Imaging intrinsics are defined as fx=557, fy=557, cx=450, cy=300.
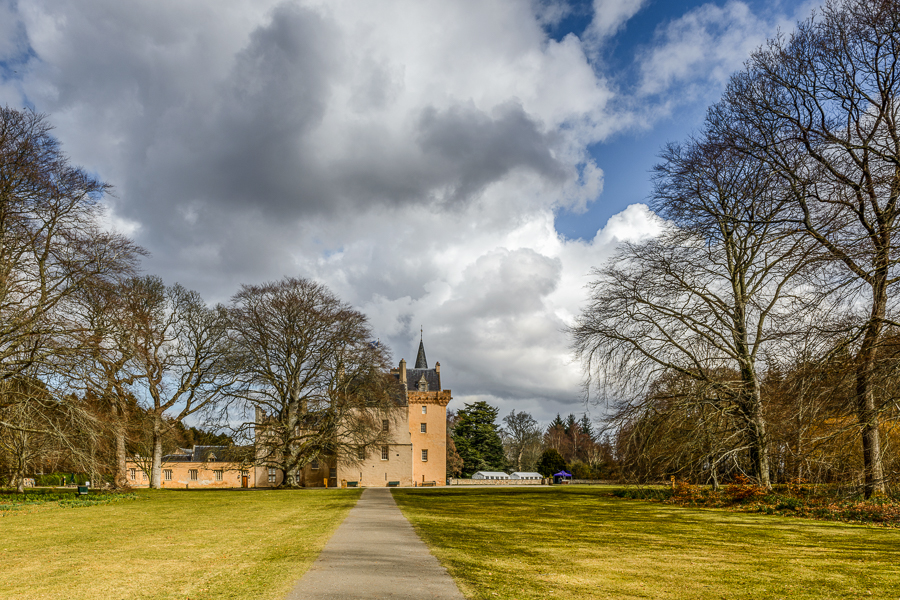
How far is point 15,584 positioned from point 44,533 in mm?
6971

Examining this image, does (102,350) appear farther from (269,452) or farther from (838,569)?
(269,452)

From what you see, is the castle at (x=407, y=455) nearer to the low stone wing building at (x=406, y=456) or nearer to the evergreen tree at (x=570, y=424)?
the low stone wing building at (x=406, y=456)

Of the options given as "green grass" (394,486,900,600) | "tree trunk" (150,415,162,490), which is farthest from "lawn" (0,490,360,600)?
"tree trunk" (150,415,162,490)

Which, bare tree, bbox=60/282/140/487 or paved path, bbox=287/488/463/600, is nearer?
paved path, bbox=287/488/463/600

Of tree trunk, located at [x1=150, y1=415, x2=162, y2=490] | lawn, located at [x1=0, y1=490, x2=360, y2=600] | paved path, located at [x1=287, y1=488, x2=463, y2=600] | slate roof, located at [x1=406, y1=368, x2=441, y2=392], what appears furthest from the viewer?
slate roof, located at [x1=406, y1=368, x2=441, y2=392]

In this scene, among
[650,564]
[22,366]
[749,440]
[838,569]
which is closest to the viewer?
[838,569]

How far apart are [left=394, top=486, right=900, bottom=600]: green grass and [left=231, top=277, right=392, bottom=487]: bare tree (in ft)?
84.7

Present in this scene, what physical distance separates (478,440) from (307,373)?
139 ft

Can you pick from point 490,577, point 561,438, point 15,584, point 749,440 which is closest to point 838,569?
point 490,577

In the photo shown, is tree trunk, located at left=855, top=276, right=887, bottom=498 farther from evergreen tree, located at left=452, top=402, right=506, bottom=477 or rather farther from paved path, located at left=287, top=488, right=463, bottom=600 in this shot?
evergreen tree, located at left=452, top=402, right=506, bottom=477

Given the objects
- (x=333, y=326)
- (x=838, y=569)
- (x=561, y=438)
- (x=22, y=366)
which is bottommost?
(x=561, y=438)

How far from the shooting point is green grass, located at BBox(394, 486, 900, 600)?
658cm

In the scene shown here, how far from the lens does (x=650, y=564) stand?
830 cm

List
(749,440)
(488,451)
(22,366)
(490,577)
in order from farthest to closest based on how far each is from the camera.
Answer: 1. (488,451)
2. (749,440)
3. (22,366)
4. (490,577)
